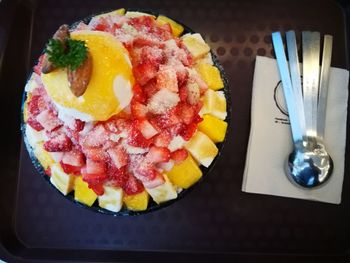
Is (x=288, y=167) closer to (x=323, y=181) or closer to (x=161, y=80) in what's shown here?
(x=323, y=181)

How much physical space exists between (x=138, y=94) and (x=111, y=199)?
331 mm

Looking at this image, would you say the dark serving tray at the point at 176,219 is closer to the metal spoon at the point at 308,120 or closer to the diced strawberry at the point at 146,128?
the metal spoon at the point at 308,120

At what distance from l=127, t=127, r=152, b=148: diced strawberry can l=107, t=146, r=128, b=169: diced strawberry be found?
4 centimetres

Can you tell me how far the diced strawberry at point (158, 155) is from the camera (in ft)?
3.74

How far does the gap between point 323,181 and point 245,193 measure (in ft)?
0.91

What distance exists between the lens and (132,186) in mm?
1181

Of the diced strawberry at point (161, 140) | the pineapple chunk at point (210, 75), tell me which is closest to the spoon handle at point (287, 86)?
the pineapple chunk at point (210, 75)

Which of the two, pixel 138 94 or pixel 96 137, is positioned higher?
pixel 138 94

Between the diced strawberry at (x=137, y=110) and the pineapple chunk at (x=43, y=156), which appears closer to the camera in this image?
the diced strawberry at (x=137, y=110)

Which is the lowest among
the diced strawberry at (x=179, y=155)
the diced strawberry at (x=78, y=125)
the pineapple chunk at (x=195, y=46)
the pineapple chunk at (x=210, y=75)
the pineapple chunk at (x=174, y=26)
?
the diced strawberry at (x=179, y=155)

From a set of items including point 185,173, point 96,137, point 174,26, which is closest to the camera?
point 96,137

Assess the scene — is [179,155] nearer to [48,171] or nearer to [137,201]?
[137,201]

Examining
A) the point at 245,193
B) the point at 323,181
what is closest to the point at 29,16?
the point at 245,193

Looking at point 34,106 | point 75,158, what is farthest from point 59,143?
point 34,106
